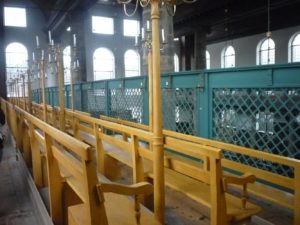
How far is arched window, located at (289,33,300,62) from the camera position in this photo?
48.3 ft

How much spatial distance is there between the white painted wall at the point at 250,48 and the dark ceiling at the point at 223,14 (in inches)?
39.7

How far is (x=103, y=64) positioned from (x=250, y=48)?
8.82 m

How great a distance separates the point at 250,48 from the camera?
17125mm

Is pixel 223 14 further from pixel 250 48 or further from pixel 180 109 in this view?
pixel 250 48

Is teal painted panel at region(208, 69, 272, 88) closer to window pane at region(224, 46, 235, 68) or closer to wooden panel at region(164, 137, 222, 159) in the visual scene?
wooden panel at region(164, 137, 222, 159)

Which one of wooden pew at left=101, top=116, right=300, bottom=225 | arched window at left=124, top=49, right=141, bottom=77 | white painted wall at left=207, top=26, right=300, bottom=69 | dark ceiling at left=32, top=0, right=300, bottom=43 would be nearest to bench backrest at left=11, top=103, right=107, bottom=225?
wooden pew at left=101, top=116, right=300, bottom=225

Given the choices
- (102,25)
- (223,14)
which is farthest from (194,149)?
(102,25)

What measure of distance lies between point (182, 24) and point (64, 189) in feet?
36.5

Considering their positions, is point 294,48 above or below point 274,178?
above

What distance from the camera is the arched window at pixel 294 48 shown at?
1472 cm

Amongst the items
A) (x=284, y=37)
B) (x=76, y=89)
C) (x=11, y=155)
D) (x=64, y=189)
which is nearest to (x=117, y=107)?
(x=11, y=155)

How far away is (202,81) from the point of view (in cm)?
356

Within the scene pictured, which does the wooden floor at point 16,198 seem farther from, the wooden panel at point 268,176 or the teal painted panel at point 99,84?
the teal painted panel at point 99,84

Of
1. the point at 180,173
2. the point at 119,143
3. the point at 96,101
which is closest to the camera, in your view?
the point at 180,173
